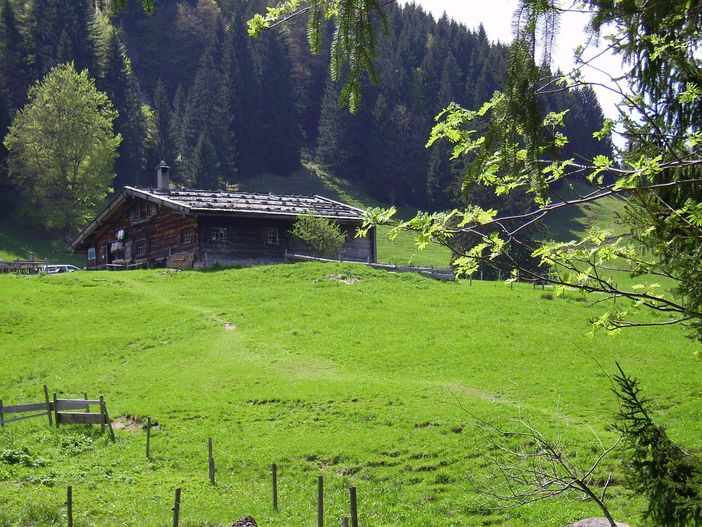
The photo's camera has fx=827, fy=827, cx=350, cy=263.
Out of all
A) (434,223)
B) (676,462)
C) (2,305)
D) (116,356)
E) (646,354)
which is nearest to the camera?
(434,223)

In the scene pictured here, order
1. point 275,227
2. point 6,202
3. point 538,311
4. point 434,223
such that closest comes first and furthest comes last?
1. point 434,223
2. point 538,311
3. point 275,227
4. point 6,202

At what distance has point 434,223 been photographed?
6.50 metres

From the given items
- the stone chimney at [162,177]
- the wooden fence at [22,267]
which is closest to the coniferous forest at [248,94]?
the wooden fence at [22,267]

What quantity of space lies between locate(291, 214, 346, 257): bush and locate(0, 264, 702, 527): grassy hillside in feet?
15.1

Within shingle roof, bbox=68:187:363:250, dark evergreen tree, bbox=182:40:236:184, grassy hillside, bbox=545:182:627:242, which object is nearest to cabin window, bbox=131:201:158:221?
shingle roof, bbox=68:187:363:250

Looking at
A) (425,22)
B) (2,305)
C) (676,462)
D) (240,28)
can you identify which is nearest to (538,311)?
(2,305)

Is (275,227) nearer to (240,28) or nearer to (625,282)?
(625,282)

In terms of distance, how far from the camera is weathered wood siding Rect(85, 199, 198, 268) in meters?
52.8

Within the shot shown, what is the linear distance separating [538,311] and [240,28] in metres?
98.6

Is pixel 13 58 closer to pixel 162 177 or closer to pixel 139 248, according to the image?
pixel 162 177

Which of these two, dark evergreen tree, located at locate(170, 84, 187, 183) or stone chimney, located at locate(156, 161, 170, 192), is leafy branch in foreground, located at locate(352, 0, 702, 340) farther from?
dark evergreen tree, located at locate(170, 84, 187, 183)

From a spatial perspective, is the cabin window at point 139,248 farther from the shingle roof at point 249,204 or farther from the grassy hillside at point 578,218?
the grassy hillside at point 578,218

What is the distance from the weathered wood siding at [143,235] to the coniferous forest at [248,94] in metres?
25.3

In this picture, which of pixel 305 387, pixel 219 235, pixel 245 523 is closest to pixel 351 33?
pixel 245 523
